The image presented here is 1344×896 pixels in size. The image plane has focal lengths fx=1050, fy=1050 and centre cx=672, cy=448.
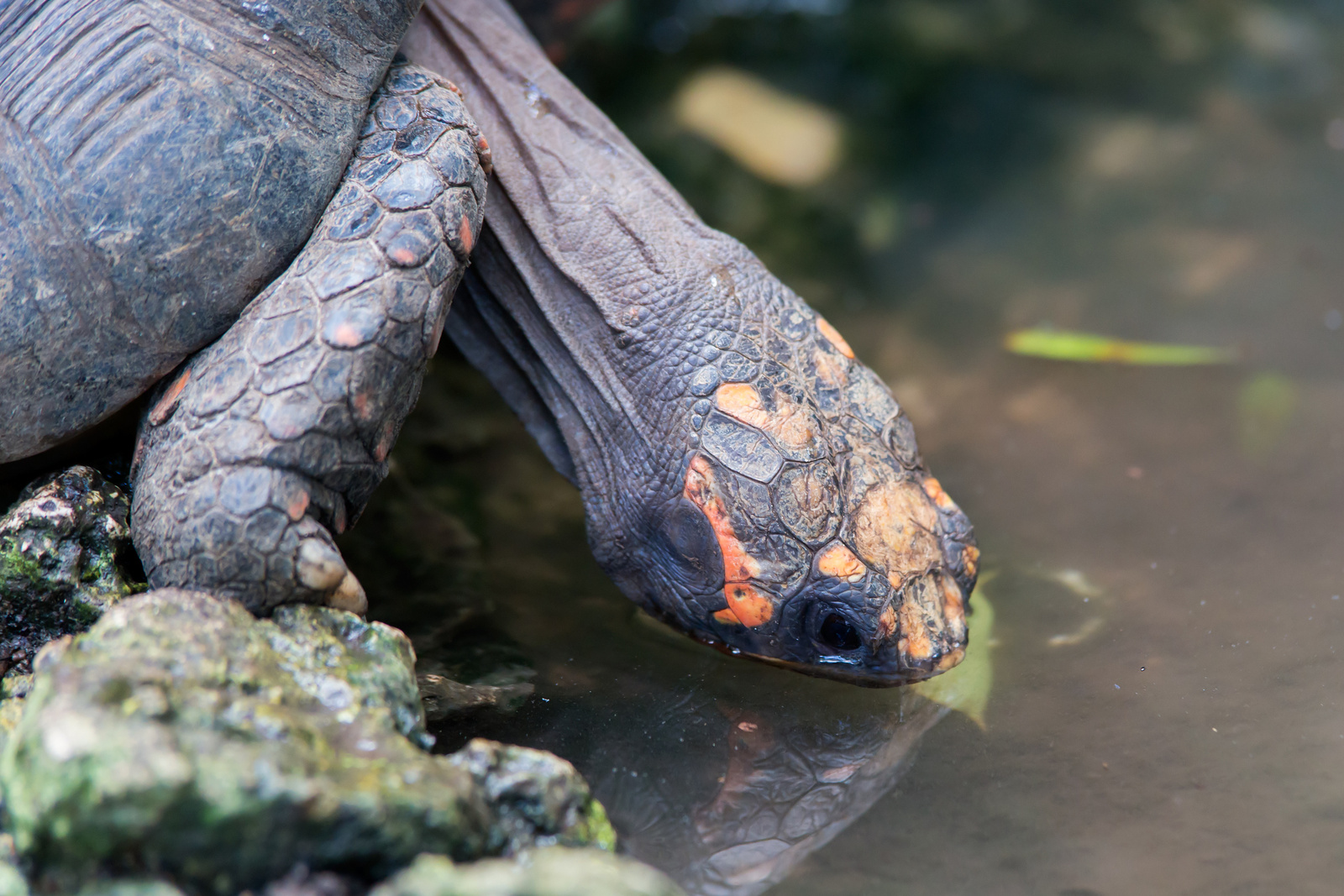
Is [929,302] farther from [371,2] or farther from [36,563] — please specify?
[36,563]

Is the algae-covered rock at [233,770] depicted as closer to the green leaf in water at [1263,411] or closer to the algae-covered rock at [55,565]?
the algae-covered rock at [55,565]

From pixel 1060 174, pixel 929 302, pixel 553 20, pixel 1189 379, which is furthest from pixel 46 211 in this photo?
pixel 1060 174

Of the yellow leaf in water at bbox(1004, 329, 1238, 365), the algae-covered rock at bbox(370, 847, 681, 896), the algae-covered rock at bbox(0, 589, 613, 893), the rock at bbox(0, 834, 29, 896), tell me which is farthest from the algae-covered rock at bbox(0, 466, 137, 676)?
the yellow leaf in water at bbox(1004, 329, 1238, 365)

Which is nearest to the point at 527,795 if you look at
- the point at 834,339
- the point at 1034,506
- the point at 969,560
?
the point at 969,560

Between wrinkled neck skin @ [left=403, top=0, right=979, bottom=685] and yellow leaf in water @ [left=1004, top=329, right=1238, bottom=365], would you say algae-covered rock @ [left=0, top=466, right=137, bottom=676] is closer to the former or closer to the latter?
wrinkled neck skin @ [left=403, top=0, right=979, bottom=685]

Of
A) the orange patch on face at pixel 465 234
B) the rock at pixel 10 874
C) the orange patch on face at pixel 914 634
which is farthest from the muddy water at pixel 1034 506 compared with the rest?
the orange patch on face at pixel 465 234

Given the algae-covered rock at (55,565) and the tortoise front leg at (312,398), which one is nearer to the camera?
the tortoise front leg at (312,398)

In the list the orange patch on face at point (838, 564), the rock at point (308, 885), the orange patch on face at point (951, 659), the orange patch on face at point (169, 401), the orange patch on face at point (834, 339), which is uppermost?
the orange patch on face at point (169, 401)

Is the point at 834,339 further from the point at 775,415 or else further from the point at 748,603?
the point at 748,603
